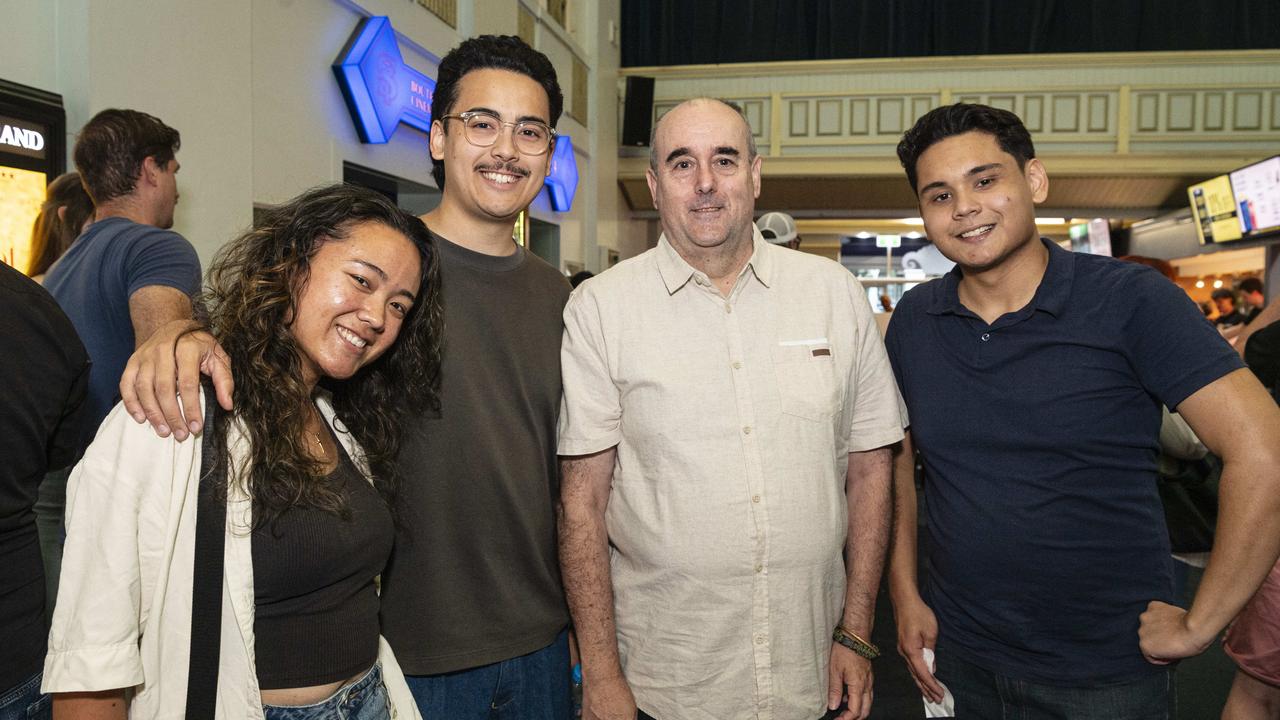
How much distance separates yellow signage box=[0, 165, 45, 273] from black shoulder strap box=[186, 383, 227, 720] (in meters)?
2.50

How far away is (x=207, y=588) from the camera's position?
123cm

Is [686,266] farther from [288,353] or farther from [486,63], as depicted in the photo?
[288,353]

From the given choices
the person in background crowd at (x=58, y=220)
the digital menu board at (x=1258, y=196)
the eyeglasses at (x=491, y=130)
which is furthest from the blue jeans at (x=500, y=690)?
the digital menu board at (x=1258, y=196)

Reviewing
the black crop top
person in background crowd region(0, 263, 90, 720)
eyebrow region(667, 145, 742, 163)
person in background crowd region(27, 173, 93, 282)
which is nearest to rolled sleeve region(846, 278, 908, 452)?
eyebrow region(667, 145, 742, 163)

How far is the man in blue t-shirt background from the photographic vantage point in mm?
2283

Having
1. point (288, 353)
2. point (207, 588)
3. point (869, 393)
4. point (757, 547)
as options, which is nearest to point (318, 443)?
point (288, 353)

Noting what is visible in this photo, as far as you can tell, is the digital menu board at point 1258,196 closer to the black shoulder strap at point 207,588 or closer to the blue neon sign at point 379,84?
the blue neon sign at point 379,84

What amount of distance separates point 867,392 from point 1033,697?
720 millimetres

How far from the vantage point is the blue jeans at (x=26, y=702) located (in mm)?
1302

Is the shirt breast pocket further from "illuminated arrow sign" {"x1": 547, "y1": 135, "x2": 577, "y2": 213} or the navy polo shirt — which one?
"illuminated arrow sign" {"x1": 547, "y1": 135, "x2": 577, "y2": 213}

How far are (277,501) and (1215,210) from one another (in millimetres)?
10914

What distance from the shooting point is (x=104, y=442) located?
3.80ft

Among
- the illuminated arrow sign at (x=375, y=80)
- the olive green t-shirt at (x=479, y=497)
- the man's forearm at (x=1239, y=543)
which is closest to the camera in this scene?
the man's forearm at (x=1239, y=543)

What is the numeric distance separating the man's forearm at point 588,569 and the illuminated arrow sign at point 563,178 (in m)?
7.52
